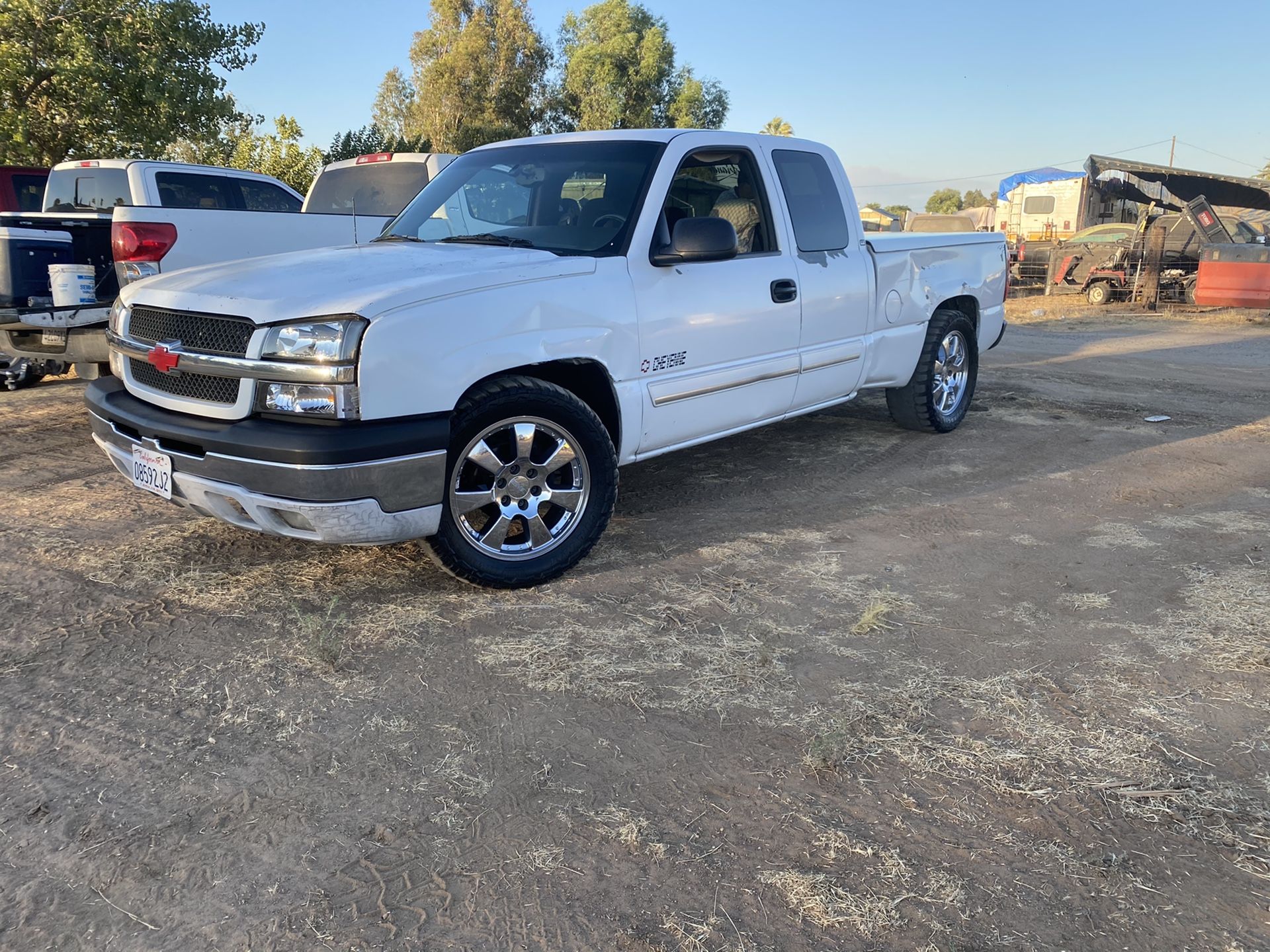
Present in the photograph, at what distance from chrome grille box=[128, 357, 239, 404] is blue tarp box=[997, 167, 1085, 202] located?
1176 inches

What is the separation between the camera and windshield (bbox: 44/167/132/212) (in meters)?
8.98

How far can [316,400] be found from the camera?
11.1ft

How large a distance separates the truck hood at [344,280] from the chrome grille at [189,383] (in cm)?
25

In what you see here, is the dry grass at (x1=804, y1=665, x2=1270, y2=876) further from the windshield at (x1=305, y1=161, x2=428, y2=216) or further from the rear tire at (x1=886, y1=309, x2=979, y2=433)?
the windshield at (x1=305, y1=161, x2=428, y2=216)

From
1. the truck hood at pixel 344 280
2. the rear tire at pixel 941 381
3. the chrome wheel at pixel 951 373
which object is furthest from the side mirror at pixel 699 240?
the chrome wheel at pixel 951 373

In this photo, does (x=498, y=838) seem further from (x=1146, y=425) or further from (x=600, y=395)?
(x=1146, y=425)

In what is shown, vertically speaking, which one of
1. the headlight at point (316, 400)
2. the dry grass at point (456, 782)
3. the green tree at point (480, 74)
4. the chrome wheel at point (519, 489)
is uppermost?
the green tree at point (480, 74)

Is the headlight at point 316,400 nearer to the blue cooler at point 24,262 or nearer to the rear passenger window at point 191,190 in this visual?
the blue cooler at point 24,262

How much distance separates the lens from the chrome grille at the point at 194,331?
3.53m

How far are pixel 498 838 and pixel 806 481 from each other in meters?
3.72

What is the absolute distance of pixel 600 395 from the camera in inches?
169

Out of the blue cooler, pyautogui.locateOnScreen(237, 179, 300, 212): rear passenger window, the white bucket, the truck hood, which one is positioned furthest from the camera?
pyautogui.locateOnScreen(237, 179, 300, 212): rear passenger window

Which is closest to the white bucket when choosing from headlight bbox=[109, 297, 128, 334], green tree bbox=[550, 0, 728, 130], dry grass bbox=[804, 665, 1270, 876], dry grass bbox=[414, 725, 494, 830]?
headlight bbox=[109, 297, 128, 334]

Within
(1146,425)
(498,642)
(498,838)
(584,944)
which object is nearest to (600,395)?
(498,642)
